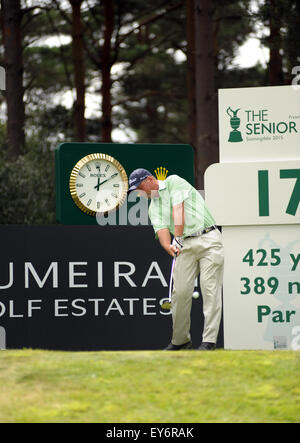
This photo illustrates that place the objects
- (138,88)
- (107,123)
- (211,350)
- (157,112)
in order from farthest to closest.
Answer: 1. (157,112)
2. (138,88)
3. (107,123)
4. (211,350)

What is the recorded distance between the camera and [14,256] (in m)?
9.27

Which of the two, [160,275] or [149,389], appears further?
[160,275]

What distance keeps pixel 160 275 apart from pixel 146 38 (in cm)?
1993

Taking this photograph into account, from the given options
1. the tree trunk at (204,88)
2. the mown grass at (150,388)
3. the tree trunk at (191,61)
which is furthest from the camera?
the tree trunk at (191,61)

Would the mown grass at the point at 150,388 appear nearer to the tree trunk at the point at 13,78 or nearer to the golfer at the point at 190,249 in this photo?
the golfer at the point at 190,249

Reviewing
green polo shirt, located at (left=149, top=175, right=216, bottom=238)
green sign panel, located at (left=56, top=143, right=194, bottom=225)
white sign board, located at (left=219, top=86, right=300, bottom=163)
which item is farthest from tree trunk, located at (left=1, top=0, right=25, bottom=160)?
green polo shirt, located at (left=149, top=175, right=216, bottom=238)

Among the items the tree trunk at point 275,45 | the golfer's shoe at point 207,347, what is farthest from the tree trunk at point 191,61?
the golfer's shoe at point 207,347

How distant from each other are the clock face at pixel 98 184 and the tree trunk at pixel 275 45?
7.75 metres

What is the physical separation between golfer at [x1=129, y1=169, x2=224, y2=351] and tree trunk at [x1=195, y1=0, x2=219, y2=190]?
8.54 m

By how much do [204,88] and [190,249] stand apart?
9.40 m

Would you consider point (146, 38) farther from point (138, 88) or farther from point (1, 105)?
point (1, 105)

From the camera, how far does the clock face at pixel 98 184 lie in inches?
390

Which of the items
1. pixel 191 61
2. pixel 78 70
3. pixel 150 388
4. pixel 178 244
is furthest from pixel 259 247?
pixel 191 61
